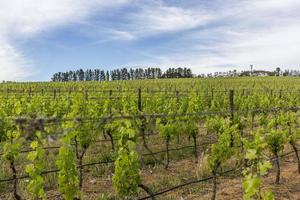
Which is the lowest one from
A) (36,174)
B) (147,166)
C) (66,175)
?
(147,166)

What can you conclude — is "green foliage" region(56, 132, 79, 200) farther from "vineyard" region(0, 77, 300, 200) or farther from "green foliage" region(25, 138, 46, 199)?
"green foliage" region(25, 138, 46, 199)

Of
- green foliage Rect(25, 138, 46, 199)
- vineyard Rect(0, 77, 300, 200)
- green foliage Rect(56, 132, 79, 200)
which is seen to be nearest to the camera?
green foliage Rect(25, 138, 46, 199)

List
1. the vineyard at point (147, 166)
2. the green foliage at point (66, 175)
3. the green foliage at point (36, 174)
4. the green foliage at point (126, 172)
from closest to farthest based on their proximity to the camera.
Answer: the green foliage at point (36, 174) → the vineyard at point (147, 166) → the green foliage at point (66, 175) → the green foliage at point (126, 172)

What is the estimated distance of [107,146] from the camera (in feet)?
40.2

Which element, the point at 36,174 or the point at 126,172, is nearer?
the point at 36,174

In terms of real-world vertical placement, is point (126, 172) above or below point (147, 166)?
above

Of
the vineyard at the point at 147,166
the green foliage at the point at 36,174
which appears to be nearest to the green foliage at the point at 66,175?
the vineyard at the point at 147,166

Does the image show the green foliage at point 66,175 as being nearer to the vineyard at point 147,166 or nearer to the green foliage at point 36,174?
the vineyard at point 147,166

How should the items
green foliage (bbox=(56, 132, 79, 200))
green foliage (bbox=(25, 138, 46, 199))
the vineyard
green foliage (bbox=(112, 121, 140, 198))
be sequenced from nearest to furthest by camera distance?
green foliage (bbox=(25, 138, 46, 199)) → the vineyard → green foliage (bbox=(56, 132, 79, 200)) → green foliage (bbox=(112, 121, 140, 198))

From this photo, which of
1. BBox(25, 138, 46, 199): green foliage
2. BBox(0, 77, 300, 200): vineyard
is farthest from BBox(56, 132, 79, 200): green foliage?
BBox(25, 138, 46, 199): green foliage

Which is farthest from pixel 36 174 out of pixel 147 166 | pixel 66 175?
pixel 147 166

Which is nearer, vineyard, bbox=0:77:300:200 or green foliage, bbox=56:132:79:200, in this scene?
vineyard, bbox=0:77:300:200

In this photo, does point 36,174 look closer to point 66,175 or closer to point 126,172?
point 66,175

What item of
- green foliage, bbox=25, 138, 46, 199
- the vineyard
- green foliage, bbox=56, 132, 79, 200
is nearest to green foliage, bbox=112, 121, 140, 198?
the vineyard
